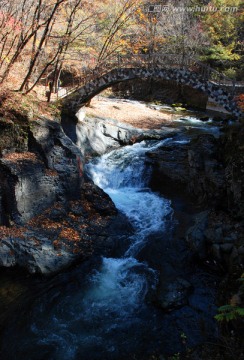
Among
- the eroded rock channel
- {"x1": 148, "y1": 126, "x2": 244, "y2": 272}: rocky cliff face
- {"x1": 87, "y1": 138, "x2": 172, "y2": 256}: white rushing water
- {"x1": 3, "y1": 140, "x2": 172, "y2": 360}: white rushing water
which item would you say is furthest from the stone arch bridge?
{"x1": 3, "y1": 140, "x2": 172, "y2": 360}: white rushing water

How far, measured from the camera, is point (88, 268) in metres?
9.33

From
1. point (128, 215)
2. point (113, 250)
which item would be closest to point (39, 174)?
point (113, 250)

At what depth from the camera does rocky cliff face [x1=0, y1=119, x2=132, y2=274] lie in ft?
29.8

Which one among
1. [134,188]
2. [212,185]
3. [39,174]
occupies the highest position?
[39,174]

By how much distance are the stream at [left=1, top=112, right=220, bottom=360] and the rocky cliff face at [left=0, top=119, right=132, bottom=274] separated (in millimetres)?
617

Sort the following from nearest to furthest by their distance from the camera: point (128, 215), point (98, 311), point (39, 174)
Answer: point (98, 311), point (39, 174), point (128, 215)

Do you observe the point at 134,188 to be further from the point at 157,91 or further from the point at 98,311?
the point at 157,91

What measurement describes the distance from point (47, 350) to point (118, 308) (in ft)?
6.91

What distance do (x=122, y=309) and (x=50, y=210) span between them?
4372 mm

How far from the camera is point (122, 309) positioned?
26.1 feet

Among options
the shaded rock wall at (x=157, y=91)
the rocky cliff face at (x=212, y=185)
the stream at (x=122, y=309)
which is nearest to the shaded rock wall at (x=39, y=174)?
the stream at (x=122, y=309)

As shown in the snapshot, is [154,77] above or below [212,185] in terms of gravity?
above

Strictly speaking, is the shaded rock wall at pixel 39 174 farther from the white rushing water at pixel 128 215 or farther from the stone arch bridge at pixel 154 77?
the stone arch bridge at pixel 154 77

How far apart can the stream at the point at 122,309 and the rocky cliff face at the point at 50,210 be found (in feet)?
2.02
